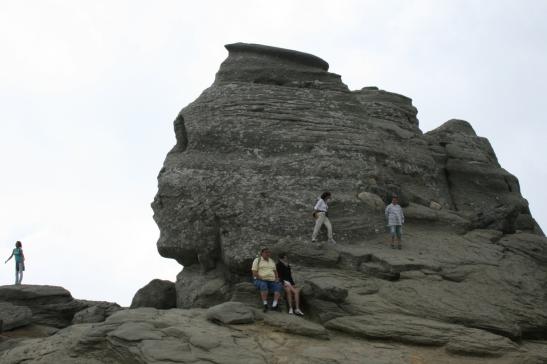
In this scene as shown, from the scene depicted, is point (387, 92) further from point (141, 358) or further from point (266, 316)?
point (141, 358)

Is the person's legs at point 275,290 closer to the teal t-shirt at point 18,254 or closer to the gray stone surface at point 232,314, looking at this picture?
the gray stone surface at point 232,314

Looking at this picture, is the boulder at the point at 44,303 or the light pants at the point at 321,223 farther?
the boulder at the point at 44,303

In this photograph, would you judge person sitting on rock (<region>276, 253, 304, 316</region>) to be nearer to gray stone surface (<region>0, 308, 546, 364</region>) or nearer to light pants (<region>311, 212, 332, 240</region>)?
gray stone surface (<region>0, 308, 546, 364</region>)

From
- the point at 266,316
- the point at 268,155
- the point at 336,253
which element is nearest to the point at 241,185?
the point at 268,155

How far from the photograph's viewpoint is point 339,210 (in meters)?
28.2

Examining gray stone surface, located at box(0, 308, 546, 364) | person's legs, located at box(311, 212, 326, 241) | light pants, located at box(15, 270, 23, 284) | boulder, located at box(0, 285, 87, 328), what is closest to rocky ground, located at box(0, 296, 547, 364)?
gray stone surface, located at box(0, 308, 546, 364)

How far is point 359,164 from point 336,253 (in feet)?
20.6

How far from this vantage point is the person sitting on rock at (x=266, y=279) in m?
21.9

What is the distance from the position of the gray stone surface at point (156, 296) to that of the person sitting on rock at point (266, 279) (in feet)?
24.4

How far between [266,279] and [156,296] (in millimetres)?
8074

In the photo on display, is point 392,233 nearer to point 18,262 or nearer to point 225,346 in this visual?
point 225,346

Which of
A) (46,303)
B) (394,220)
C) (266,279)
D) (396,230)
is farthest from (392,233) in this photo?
(46,303)

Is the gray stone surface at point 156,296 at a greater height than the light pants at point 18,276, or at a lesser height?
lesser

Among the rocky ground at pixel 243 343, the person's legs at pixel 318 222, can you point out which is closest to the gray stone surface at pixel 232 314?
the rocky ground at pixel 243 343
